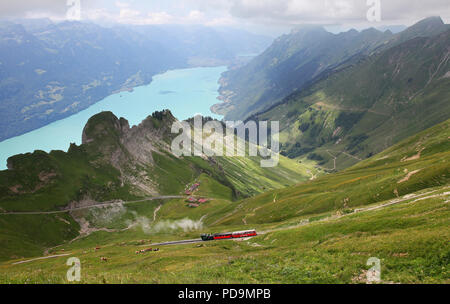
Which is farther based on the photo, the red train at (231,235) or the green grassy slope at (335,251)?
the red train at (231,235)

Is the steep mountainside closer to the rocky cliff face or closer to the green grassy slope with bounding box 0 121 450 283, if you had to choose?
the rocky cliff face

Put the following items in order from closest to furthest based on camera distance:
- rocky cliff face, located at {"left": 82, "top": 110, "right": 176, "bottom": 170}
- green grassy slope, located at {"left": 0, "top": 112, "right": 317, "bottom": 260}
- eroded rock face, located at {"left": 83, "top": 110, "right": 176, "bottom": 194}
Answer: green grassy slope, located at {"left": 0, "top": 112, "right": 317, "bottom": 260} < eroded rock face, located at {"left": 83, "top": 110, "right": 176, "bottom": 194} < rocky cliff face, located at {"left": 82, "top": 110, "right": 176, "bottom": 170}

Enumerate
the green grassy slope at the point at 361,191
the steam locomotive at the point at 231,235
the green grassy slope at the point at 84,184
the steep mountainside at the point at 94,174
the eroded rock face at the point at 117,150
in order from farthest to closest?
the eroded rock face at the point at 117,150
the steep mountainside at the point at 94,174
the green grassy slope at the point at 84,184
the steam locomotive at the point at 231,235
the green grassy slope at the point at 361,191

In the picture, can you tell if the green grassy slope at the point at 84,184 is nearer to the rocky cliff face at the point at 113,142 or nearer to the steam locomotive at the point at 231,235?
the rocky cliff face at the point at 113,142

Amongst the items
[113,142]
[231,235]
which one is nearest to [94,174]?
[113,142]

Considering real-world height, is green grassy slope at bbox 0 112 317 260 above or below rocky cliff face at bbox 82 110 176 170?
below

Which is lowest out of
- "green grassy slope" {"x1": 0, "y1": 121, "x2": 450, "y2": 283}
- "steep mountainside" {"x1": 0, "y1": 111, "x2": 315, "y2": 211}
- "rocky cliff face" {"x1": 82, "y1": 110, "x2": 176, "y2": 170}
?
"green grassy slope" {"x1": 0, "y1": 121, "x2": 450, "y2": 283}

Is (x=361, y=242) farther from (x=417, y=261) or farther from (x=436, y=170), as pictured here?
(x=436, y=170)

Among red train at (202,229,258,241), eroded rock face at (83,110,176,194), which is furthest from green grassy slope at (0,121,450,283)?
eroded rock face at (83,110,176,194)

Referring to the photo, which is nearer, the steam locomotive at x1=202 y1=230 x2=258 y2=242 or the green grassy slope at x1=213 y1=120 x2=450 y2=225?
the green grassy slope at x1=213 y1=120 x2=450 y2=225

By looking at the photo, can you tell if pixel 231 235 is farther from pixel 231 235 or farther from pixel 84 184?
pixel 84 184

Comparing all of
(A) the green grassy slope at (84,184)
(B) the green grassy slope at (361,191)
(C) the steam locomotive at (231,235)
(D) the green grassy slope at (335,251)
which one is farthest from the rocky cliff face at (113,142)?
(C) the steam locomotive at (231,235)
